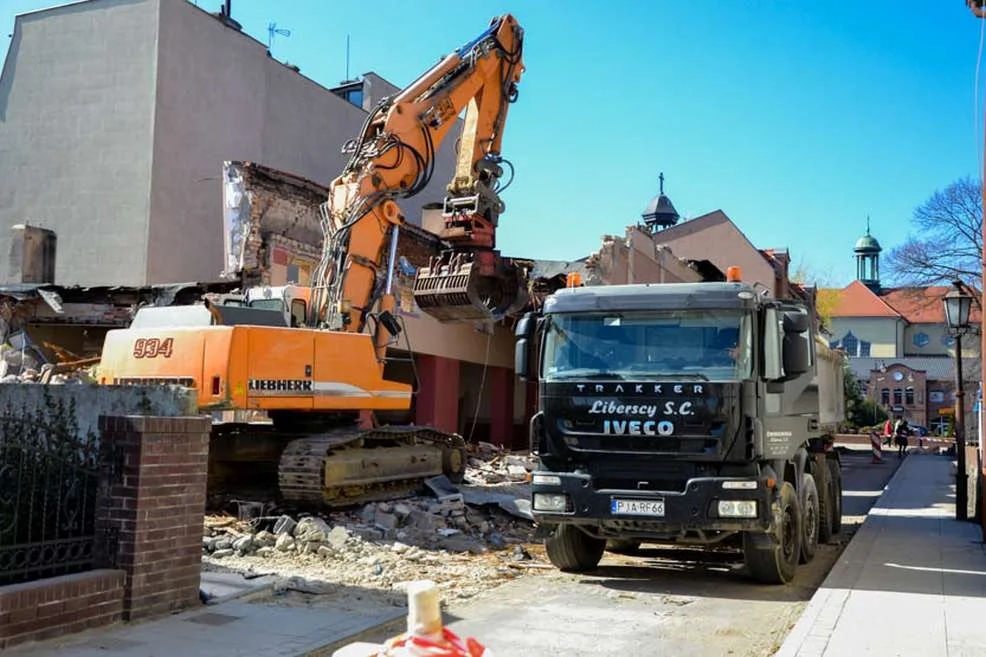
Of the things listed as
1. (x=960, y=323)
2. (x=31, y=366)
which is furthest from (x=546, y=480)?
(x=31, y=366)

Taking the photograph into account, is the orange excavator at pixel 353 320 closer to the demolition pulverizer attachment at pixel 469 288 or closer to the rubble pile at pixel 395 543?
the demolition pulverizer attachment at pixel 469 288

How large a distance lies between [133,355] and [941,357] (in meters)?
96.5

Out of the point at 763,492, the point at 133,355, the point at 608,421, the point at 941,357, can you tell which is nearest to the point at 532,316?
the point at 608,421

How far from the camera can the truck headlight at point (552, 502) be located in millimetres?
8883

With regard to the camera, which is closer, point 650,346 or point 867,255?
point 650,346

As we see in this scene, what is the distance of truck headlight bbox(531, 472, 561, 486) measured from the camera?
893 cm

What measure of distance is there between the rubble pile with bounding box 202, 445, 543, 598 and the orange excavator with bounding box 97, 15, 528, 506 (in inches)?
25.1

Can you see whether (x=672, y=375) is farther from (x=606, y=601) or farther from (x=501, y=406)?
(x=501, y=406)

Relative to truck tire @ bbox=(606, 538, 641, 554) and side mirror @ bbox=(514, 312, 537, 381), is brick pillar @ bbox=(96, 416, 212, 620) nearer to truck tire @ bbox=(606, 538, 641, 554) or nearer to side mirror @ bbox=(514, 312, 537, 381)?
side mirror @ bbox=(514, 312, 537, 381)

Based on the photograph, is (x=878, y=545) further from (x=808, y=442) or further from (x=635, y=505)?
(x=635, y=505)

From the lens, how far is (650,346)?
893 cm

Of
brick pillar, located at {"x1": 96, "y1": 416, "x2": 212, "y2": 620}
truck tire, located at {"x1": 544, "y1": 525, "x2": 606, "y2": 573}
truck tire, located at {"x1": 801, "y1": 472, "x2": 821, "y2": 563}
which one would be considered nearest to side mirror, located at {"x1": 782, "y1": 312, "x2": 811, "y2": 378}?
truck tire, located at {"x1": 801, "y1": 472, "x2": 821, "y2": 563}

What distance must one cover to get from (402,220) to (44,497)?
7357 mm

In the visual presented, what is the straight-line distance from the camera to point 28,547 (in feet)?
19.4
